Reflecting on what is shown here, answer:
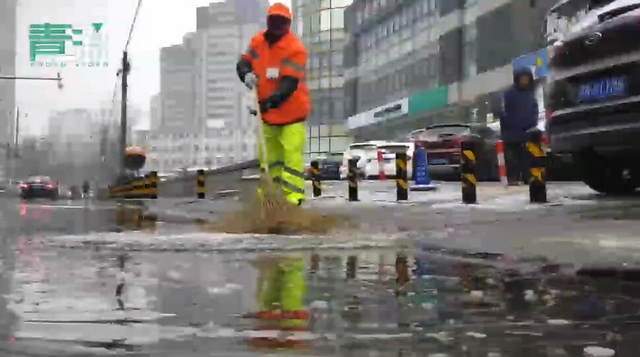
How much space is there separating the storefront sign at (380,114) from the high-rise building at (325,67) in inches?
396

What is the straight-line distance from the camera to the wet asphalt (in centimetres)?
279

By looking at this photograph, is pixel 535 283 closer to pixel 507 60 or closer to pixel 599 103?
pixel 599 103

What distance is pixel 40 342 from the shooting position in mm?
2816

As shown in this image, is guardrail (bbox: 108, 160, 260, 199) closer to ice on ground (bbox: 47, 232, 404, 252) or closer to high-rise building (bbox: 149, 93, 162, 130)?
ice on ground (bbox: 47, 232, 404, 252)

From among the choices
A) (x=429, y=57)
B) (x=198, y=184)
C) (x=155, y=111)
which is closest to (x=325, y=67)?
(x=429, y=57)

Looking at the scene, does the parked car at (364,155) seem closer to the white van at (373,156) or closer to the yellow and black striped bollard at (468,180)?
the white van at (373,156)

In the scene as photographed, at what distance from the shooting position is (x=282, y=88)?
318 inches

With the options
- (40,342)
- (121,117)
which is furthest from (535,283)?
(121,117)

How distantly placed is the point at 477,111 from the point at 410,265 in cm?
3958

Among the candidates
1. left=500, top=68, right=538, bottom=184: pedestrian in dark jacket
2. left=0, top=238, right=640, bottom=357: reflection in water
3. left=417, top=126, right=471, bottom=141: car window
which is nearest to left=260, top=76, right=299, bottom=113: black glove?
left=0, top=238, right=640, bottom=357: reflection in water

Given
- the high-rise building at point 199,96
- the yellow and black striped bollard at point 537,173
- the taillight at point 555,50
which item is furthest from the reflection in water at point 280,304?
the high-rise building at point 199,96

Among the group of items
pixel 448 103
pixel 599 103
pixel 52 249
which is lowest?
pixel 52 249

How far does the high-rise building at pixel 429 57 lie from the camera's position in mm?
40634

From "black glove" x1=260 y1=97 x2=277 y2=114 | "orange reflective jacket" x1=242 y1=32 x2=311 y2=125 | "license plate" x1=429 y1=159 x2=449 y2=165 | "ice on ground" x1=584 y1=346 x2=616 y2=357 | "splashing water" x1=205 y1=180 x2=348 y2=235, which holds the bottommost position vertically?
"ice on ground" x1=584 y1=346 x2=616 y2=357
